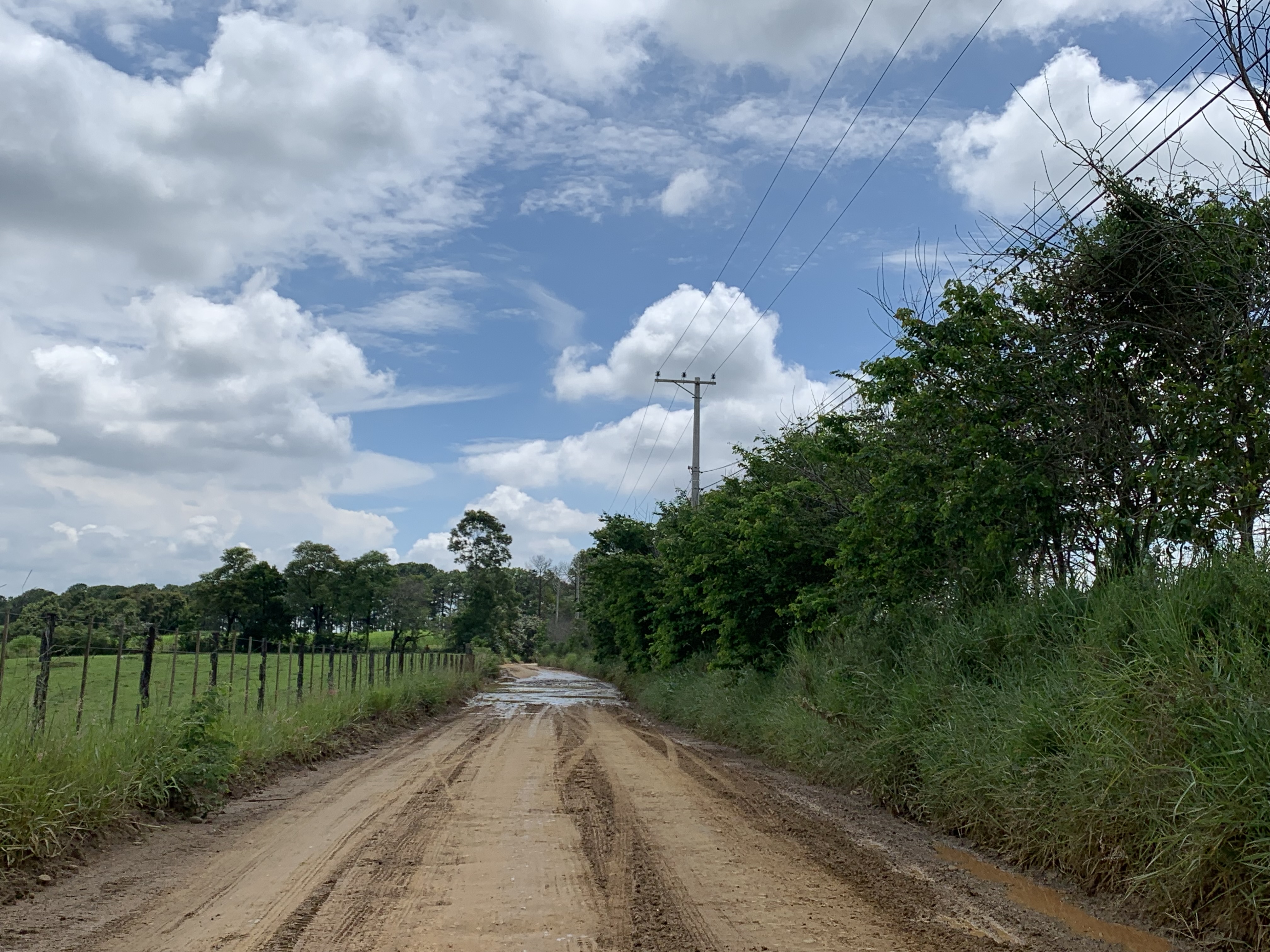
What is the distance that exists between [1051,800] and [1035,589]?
364 cm

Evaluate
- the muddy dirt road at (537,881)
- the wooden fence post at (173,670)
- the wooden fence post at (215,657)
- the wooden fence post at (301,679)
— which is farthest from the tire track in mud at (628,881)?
the wooden fence post at (301,679)

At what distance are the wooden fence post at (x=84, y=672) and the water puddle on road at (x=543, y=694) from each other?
573 inches

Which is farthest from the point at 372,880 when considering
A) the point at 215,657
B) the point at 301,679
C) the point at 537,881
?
the point at 301,679

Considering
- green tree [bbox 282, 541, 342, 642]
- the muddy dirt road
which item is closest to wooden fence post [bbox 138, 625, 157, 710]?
the muddy dirt road

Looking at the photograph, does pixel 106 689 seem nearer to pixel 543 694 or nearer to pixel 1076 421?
pixel 1076 421

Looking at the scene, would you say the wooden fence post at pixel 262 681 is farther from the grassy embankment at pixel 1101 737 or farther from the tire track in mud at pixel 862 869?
the grassy embankment at pixel 1101 737

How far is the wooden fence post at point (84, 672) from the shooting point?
8.75 metres

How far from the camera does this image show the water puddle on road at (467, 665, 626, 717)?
29.1m

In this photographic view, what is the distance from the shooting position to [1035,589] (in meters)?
9.80

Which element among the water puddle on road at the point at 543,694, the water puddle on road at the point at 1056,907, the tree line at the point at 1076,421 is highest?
the tree line at the point at 1076,421

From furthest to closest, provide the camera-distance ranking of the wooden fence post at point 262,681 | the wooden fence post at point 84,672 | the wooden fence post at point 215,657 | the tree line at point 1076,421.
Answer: the wooden fence post at point 262,681
the wooden fence post at point 215,657
the wooden fence post at point 84,672
the tree line at point 1076,421

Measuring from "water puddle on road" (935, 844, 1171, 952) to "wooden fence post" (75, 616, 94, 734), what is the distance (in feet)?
25.7

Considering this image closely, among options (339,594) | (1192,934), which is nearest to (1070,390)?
(1192,934)

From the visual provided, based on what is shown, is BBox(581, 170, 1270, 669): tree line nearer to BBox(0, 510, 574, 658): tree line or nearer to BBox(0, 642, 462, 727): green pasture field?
BBox(0, 642, 462, 727): green pasture field
